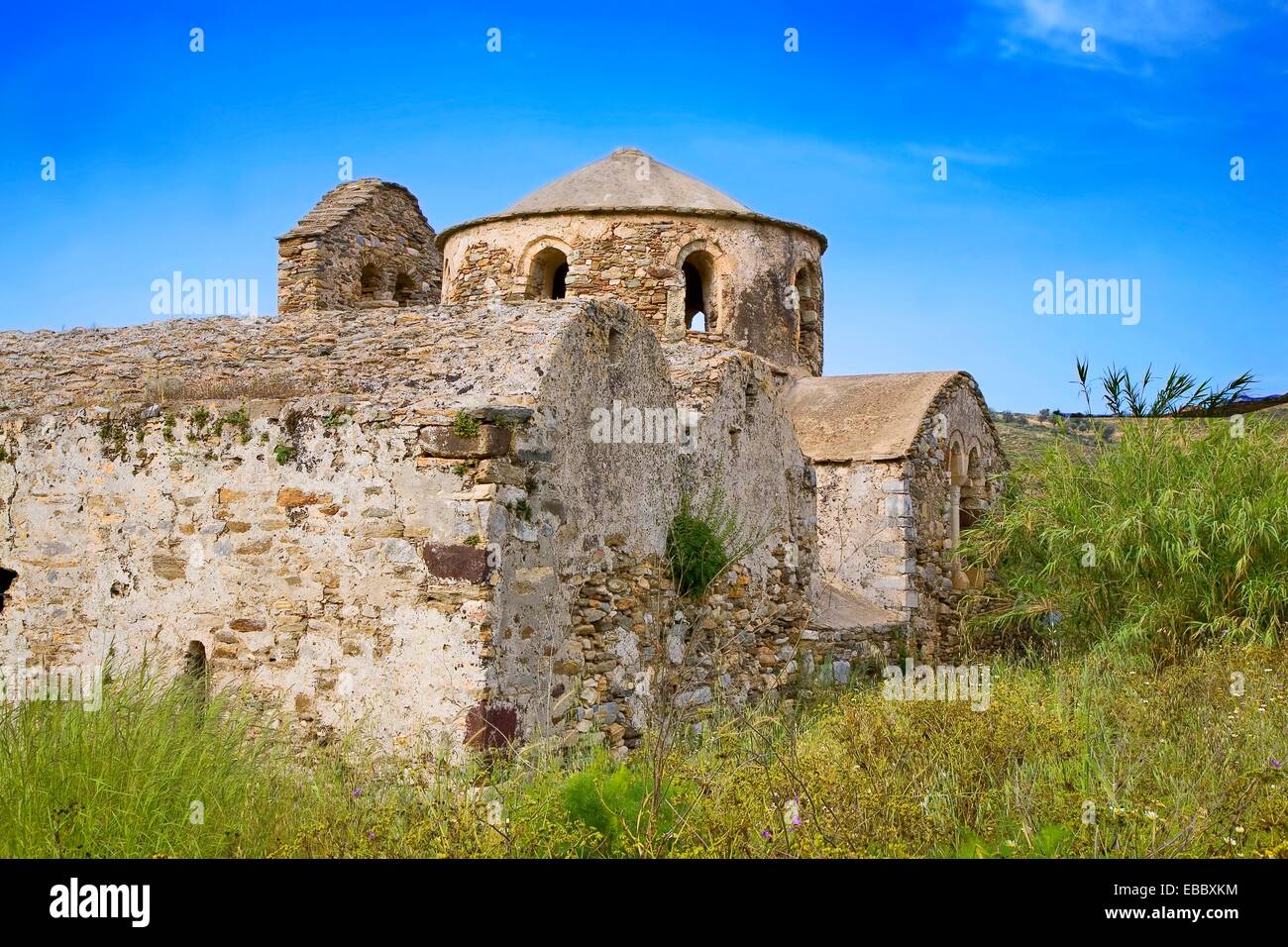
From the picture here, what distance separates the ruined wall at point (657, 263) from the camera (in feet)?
48.8

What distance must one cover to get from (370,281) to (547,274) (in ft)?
8.11

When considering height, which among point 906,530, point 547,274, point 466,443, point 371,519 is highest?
point 547,274

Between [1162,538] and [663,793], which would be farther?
[1162,538]

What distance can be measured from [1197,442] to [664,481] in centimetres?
513

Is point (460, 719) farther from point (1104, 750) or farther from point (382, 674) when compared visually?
point (1104, 750)

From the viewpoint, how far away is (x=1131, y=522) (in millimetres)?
9562

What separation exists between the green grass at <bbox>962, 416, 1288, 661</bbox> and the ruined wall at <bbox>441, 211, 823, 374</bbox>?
194 inches

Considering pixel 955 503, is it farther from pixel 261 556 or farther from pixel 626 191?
pixel 261 556

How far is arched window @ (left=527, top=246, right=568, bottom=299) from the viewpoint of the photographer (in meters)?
15.4

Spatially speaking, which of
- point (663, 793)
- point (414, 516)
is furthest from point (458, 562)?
point (663, 793)

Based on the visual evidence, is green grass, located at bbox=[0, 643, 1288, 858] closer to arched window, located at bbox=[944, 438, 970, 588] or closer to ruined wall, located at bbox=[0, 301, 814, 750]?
ruined wall, located at bbox=[0, 301, 814, 750]

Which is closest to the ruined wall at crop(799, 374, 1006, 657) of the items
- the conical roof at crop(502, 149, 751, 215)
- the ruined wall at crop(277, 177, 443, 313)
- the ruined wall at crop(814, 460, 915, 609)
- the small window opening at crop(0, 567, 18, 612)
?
the ruined wall at crop(814, 460, 915, 609)

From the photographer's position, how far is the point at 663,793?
4730 millimetres

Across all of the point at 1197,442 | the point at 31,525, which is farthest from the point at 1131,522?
the point at 31,525
